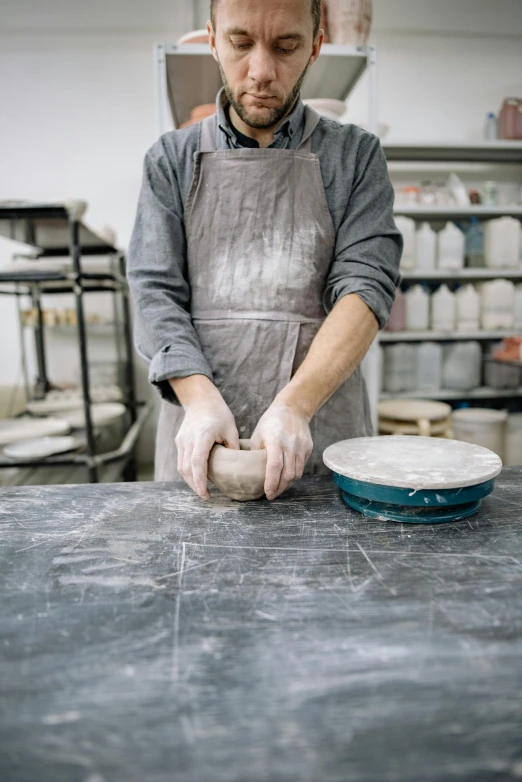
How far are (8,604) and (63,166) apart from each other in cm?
355

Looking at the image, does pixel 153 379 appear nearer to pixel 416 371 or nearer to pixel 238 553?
pixel 238 553

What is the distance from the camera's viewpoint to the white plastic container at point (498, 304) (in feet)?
10.5

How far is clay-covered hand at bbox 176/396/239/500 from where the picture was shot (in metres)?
0.84

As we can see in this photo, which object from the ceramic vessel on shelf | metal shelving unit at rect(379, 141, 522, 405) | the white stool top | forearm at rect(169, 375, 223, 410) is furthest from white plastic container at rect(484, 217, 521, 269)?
forearm at rect(169, 375, 223, 410)

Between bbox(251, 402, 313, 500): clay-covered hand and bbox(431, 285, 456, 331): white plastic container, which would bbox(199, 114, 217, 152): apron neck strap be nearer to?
bbox(251, 402, 313, 500): clay-covered hand

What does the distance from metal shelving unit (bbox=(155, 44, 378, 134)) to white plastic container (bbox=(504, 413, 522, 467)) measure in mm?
1893

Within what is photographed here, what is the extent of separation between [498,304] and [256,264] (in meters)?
2.46

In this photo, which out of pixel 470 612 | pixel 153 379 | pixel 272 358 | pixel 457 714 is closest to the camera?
pixel 457 714

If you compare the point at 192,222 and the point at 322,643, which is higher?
the point at 192,222

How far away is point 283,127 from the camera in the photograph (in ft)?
4.04

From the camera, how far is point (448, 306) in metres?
3.20

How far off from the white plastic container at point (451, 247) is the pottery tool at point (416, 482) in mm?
2532

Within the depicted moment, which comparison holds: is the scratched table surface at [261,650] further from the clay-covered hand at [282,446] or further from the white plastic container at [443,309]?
the white plastic container at [443,309]

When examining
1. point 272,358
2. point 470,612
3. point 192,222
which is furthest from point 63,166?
point 470,612
